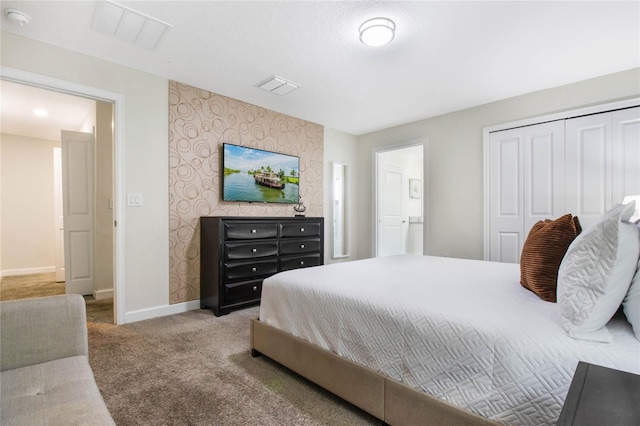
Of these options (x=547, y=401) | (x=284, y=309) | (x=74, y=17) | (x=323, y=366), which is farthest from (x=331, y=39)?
(x=547, y=401)

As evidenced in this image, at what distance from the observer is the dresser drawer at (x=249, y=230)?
124 inches

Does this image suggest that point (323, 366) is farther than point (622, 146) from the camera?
No

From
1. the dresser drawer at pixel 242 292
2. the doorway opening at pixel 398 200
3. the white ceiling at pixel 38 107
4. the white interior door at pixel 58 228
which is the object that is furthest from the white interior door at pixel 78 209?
the doorway opening at pixel 398 200

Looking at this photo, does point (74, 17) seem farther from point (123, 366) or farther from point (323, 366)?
point (323, 366)

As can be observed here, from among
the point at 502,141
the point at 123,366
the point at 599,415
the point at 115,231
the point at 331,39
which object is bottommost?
the point at 123,366

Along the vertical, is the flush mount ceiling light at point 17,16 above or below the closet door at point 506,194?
above

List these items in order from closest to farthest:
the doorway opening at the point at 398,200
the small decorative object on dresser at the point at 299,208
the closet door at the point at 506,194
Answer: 1. the closet door at the point at 506,194
2. the small decorative object on dresser at the point at 299,208
3. the doorway opening at the point at 398,200

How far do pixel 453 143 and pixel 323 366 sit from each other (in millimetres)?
3530

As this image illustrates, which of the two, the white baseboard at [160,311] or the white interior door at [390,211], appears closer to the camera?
the white baseboard at [160,311]

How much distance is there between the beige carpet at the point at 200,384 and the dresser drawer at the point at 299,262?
1.13m

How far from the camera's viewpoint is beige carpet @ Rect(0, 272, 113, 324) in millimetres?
3127

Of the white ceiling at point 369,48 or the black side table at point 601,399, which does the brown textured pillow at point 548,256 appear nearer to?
the black side table at point 601,399

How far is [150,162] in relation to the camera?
304cm

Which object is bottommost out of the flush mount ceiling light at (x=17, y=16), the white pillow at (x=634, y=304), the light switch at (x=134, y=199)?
the white pillow at (x=634, y=304)
